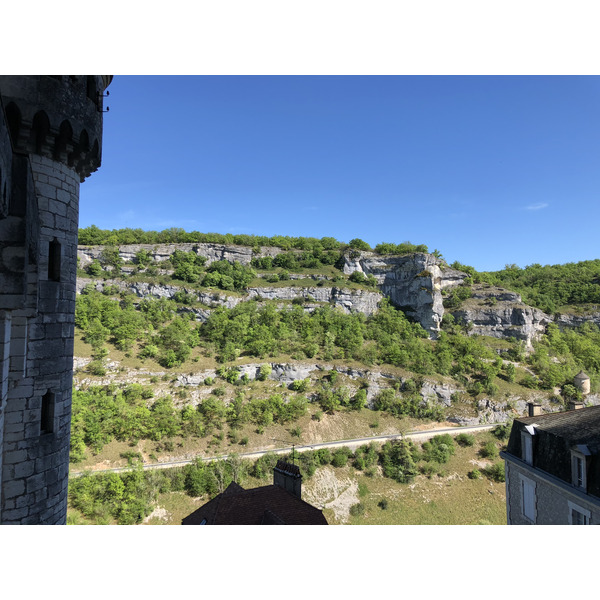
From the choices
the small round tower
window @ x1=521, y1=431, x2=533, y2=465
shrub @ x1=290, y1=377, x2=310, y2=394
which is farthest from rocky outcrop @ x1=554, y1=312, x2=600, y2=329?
window @ x1=521, y1=431, x2=533, y2=465

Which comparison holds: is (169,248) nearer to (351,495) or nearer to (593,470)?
(351,495)

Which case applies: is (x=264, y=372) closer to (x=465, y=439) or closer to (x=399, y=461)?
(x=399, y=461)

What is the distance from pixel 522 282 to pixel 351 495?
178 ft

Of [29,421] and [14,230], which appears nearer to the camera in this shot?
[14,230]

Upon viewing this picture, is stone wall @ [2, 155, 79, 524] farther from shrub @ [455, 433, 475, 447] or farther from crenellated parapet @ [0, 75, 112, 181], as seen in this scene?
shrub @ [455, 433, 475, 447]

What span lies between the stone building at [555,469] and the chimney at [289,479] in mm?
4809

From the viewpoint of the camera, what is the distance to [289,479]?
8.93 meters

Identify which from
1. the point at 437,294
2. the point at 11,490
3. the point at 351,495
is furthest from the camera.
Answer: the point at 437,294

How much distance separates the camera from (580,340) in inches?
1609

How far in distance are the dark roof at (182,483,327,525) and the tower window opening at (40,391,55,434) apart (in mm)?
4323

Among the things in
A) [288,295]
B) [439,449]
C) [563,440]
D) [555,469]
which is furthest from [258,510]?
[288,295]

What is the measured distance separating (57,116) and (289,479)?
28.2ft

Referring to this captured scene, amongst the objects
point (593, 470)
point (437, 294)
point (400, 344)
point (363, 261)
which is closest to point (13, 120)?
point (593, 470)

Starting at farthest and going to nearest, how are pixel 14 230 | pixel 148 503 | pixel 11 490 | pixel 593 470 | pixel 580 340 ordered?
pixel 580 340
pixel 148 503
pixel 593 470
pixel 11 490
pixel 14 230
